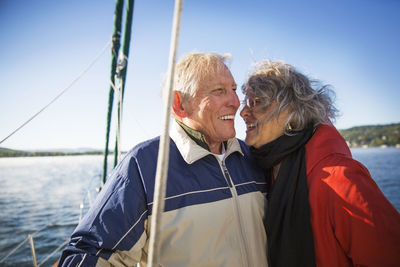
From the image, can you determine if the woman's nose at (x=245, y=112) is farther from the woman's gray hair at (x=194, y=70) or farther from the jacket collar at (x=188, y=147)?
the woman's gray hair at (x=194, y=70)

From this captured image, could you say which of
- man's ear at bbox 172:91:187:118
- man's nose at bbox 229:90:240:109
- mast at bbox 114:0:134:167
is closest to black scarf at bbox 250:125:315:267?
man's nose at bbox 229:90:240:109

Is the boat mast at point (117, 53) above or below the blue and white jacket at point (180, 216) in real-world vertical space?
above

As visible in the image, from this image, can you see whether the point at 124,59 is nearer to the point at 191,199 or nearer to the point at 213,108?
the point at 213,108

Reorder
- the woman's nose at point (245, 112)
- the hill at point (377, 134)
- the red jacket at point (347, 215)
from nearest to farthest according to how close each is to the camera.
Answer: the red jacket at point (347, 215) → the woman's nose at point (245, 112) → the hill at point (377, 134)

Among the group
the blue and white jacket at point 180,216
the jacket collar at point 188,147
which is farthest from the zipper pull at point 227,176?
the jacket collar at point 188,147

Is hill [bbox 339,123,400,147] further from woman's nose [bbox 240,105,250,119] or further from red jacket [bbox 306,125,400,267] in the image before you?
red jacket [bbox 306,125,400,267]

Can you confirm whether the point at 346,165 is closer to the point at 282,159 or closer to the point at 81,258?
the point at 282,159

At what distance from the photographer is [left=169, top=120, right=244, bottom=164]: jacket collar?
5.10 ft

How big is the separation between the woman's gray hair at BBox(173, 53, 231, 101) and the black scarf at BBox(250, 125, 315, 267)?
782mm

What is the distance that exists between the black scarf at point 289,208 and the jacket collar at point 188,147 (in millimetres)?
329

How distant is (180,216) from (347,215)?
3.27ft

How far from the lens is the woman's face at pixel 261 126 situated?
5.85 ft

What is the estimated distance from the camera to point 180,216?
1.39 metres

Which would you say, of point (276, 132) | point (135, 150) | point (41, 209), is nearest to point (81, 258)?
point (135, 150)
